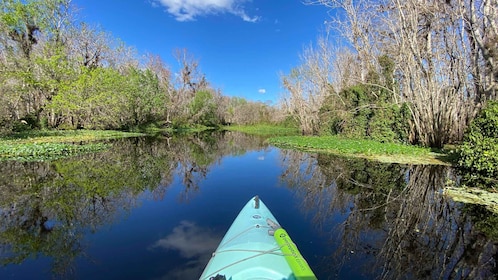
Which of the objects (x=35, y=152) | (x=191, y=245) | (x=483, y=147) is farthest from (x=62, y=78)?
(x=483, y=147)

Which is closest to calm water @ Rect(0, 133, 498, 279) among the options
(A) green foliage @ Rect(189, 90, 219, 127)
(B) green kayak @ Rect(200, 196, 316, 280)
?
(B) green kayak @ Rect(200, 196, 316, 280)

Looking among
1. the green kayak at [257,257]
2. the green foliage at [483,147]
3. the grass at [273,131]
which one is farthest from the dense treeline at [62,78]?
the green foliage at [483,147]

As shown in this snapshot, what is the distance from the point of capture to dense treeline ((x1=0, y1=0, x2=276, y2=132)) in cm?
1856

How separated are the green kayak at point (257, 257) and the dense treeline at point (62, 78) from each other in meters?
18.0

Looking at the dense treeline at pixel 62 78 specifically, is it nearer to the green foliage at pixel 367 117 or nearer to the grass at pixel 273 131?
the grass at pixel 273 131

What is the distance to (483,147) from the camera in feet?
26.1

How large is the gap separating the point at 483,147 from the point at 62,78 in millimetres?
26216

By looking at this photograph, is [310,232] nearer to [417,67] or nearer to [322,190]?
[322,190]

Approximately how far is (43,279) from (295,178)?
7.33 metres

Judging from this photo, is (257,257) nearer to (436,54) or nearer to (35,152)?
(35,152)

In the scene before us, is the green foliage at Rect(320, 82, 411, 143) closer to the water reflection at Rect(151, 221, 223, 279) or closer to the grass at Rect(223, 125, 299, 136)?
the grass at Rect(223, 125, 299, 136)

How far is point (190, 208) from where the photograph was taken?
6.21m

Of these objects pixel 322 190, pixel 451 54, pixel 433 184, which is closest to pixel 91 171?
pixel 322 190

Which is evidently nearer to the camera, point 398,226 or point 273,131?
point 398,226
